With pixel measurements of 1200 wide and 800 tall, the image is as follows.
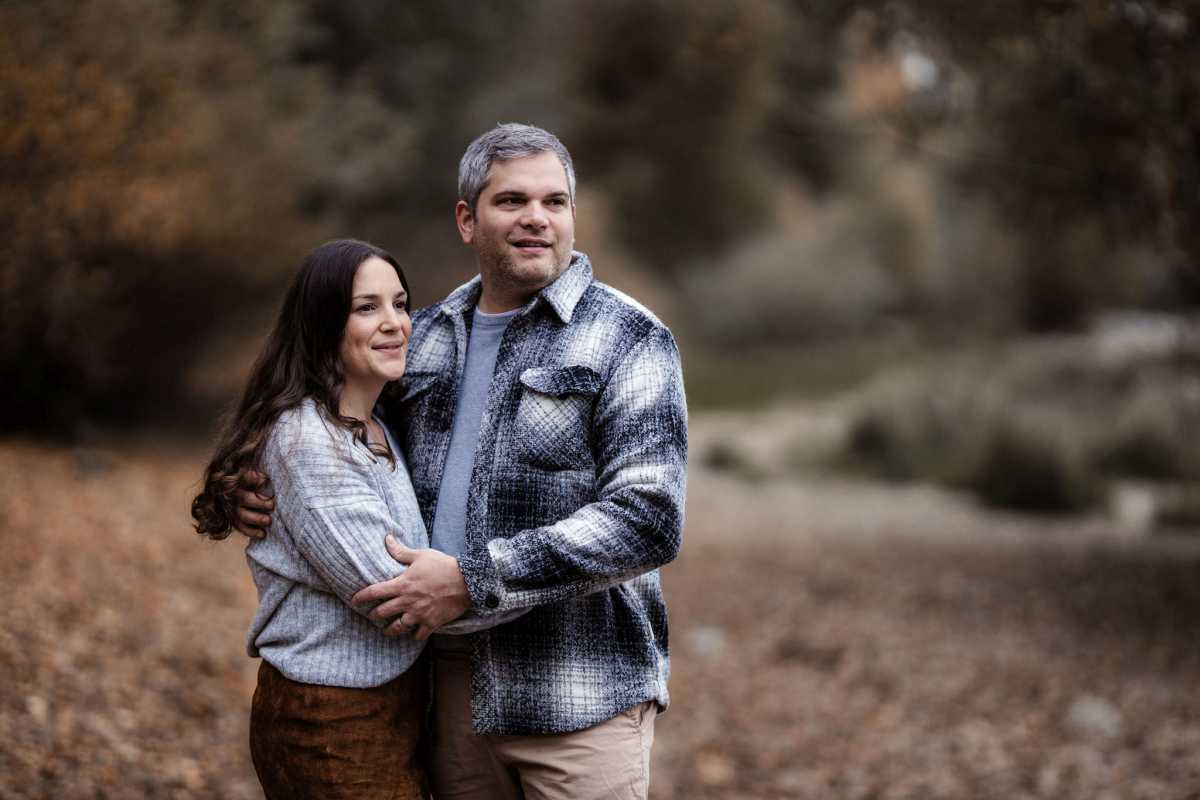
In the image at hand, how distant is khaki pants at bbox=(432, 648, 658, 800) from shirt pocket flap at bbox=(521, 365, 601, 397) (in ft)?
1.92

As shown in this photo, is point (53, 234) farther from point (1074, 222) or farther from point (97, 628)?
point (1074, 222)

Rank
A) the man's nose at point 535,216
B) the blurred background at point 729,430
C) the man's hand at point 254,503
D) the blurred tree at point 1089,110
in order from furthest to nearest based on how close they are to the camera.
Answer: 1. the blurred tree at point 1089,110
2. the blurred background at point 729,430
3. the man's nose at point 535,216
4. the man's hand at point 254,503

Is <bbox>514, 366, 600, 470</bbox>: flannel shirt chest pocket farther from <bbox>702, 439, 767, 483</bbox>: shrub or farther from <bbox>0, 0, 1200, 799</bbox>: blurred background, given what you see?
<bbox>702, 439, 767, 483</bbox>: shrub

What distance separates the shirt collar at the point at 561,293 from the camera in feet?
8.10

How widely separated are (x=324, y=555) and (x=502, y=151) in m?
0.91

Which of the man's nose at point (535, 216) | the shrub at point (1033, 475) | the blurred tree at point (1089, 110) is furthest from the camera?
the shrub at point (1033, 475)

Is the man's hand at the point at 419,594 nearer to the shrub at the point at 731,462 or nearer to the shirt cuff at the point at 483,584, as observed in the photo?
the shirt cuff at the point at 483,584

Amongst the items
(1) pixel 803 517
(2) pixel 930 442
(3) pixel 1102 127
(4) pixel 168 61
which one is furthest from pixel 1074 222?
(4) pixel 168 61

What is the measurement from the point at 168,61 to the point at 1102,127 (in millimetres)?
6221

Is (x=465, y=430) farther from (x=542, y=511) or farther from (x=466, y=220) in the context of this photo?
(x=466, y=220)

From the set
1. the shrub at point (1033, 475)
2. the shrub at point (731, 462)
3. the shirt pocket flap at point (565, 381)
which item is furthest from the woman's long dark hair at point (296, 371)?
the shrub at point (731, 462)

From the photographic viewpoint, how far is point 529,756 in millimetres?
2383

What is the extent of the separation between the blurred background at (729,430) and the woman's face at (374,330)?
237 centimetres

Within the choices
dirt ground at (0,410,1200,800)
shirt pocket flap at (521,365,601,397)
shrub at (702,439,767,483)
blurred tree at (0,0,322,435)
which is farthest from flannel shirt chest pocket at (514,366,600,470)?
shrub at (702,439,767,483)
